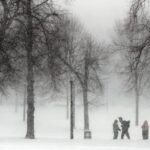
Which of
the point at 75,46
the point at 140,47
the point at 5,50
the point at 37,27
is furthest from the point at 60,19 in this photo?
the point at 75,46

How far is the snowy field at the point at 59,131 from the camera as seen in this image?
2195cm

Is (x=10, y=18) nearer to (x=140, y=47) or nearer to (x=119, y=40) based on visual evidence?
(x=140, y=47)

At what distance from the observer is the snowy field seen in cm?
2195

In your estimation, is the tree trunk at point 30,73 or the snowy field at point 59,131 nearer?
the snowy field at point 59,131

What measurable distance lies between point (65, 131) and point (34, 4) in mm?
20815

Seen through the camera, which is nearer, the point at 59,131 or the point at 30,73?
the point at 30,73

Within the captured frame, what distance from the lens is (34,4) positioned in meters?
27.7

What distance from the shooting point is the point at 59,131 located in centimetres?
4672

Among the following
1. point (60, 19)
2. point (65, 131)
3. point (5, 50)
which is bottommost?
point (65, 131)

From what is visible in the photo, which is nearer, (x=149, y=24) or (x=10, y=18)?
(x=149, y=24)

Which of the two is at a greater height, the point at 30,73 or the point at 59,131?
the point at 30,73

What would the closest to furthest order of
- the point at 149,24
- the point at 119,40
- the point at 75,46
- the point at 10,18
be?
the point at 149,24, the point at 10,18, the point at 75,46, the point at 119,40

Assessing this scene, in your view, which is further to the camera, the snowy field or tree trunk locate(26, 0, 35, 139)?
tree trunk locate(26, 0, 35, 139)

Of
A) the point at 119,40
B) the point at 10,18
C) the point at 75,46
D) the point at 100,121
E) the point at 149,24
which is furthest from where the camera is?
the point at 100,121
